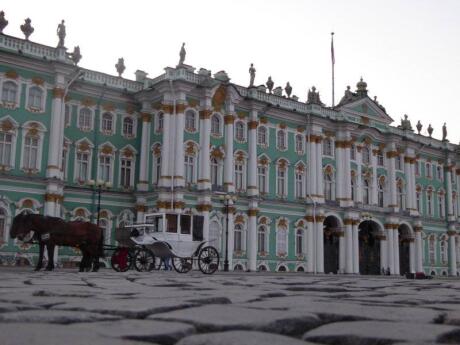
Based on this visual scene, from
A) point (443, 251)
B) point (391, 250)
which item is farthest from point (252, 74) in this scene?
point (443, 251)

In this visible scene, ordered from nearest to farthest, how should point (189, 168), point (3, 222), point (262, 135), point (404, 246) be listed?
point (3, 222)
point (189, 168)
point (262, 135)
point (404, 246)

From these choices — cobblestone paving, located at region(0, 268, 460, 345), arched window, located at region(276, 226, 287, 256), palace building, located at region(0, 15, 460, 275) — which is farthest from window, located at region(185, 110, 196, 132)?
cobblestone paving, located at region(0, 268, 460, 345)

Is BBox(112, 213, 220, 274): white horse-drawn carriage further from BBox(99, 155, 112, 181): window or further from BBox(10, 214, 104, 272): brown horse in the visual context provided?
BBox(99, 155, 112, 181): window

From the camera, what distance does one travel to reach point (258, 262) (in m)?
41.0

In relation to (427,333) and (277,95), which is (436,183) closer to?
(277,95)

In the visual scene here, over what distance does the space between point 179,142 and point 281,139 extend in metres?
9.79

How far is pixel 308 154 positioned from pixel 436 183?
17602mm

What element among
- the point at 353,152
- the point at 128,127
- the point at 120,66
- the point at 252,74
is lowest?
the point at 128,127

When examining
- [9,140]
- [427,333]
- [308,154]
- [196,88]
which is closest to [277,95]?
[308,154]

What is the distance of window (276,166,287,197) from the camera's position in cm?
4353

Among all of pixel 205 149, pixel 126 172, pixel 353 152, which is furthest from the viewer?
pixel 353 152

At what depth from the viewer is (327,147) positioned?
46.9m

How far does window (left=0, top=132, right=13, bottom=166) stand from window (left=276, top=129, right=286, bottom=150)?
19.0m

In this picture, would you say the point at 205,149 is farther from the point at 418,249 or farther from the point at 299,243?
the point at 418,249
